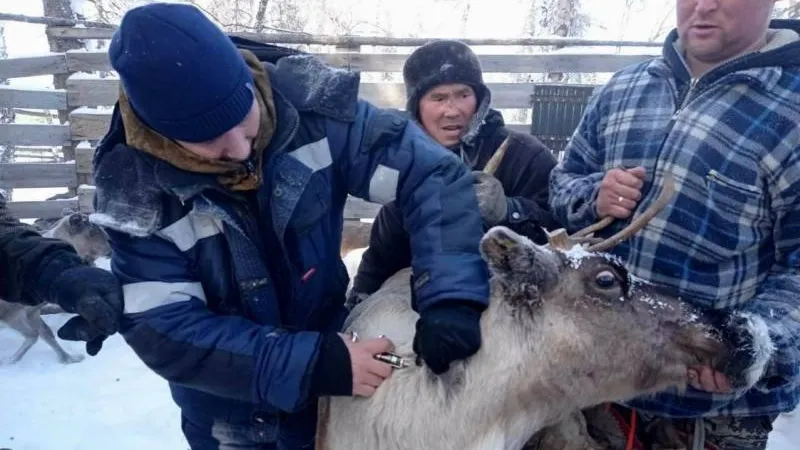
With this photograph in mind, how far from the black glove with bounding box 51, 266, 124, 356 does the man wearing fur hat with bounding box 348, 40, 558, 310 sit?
104cm

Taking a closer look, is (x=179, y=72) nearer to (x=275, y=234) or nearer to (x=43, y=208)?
(x=275, y=234)

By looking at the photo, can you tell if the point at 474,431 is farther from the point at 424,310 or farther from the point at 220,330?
the point at 220,330

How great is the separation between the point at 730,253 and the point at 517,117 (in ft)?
58.8

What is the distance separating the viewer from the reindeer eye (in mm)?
2021

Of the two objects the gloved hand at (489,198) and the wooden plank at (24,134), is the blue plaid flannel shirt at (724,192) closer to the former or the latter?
the gloved hand at (489,198)

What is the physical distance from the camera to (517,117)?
19.4 meters

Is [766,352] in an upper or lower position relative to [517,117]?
upper

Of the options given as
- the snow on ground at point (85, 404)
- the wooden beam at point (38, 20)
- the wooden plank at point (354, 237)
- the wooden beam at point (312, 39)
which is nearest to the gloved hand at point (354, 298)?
the wooden plank at point (354, 237)

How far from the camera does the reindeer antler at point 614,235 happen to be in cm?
190

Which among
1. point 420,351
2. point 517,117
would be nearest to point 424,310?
point 420,351

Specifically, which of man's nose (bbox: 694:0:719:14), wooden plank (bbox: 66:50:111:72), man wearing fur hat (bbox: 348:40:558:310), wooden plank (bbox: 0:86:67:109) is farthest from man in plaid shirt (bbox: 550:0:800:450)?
wooden plank (bbox: 0:86:67:109)

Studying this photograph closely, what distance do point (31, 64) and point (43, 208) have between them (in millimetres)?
1583

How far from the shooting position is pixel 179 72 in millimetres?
1628

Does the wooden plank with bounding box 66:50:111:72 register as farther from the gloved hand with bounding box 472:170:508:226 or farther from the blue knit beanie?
the blue knit beanie
